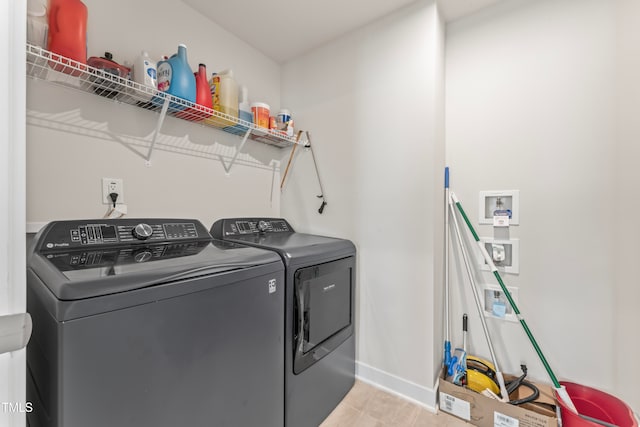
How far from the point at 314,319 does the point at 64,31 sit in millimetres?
1691

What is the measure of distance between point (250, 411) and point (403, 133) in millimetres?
1683

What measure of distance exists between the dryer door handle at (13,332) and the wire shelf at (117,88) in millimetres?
1055

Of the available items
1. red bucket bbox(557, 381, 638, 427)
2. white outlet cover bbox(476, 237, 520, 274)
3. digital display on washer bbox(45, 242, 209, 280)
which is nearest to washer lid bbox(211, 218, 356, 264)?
digital display on washer bbox(45, 242, 209, 280)

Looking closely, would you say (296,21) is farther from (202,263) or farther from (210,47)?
(202,263)

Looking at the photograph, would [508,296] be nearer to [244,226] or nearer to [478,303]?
[478,303]

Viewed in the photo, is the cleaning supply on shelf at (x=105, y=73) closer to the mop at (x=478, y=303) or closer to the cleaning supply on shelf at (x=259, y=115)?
the cleaning supply on shelf at (x=259, y=115)

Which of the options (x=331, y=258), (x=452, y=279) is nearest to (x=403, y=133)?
(x=331, y=258)

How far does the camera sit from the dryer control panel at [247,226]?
5.76 feet

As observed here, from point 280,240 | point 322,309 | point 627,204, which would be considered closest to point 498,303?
point 627,204

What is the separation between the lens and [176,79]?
1412 mm

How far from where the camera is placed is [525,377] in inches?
63.3

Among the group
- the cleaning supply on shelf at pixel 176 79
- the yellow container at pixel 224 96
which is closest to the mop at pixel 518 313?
the yellow container at pixel 224 96

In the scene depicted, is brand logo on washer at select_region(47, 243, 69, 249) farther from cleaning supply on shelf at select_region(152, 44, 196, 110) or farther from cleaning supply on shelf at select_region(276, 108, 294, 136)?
cleaning supply on shelf at select_region(276, 108, 294, 136)

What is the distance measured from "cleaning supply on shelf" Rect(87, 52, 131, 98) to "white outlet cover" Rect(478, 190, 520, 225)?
6.79 ft
